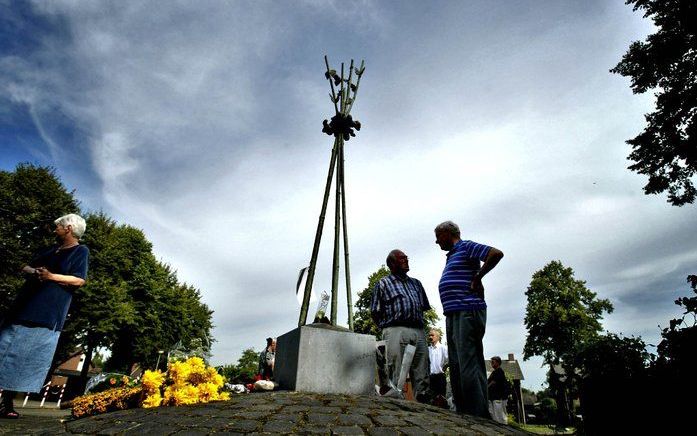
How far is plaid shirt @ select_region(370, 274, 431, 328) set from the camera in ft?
15.2

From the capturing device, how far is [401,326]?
460 centimetres

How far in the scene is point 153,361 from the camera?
25141mm

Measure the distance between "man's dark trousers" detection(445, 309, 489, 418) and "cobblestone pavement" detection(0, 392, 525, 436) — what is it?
29 centimetres

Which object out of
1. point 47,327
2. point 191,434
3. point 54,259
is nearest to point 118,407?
point 47,327

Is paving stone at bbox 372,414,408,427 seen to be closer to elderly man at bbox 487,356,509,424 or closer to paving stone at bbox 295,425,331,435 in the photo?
paving stone at bbox 295,425,331,435

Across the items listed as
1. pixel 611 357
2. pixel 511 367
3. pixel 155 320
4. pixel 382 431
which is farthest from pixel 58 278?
pixel 511 367

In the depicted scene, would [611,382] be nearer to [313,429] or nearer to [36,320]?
[313,429]

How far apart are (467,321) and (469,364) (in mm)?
441

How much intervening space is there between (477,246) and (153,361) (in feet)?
92.7

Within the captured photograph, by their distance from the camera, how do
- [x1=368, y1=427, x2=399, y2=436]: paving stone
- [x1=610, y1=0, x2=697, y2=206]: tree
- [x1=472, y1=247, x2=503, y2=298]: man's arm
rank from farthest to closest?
1. [x1=610, y1=0, x2=697, y2=206]: tree
2. [x1=472, y1=247, x2=503, y2=298]: man's arm
3. [x1=368, y1=427, x2=399, y2=436]: paving stone

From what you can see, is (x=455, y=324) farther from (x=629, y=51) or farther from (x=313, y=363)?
(x=629, y=51)

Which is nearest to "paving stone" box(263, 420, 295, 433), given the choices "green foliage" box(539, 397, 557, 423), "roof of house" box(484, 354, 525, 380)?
"green foliage" box(539, 397, 557, 423)

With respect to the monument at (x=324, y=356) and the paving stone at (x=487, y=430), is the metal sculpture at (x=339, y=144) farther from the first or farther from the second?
the paving stone at (x=487, y=430)

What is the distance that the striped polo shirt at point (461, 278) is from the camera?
12.6 feet
